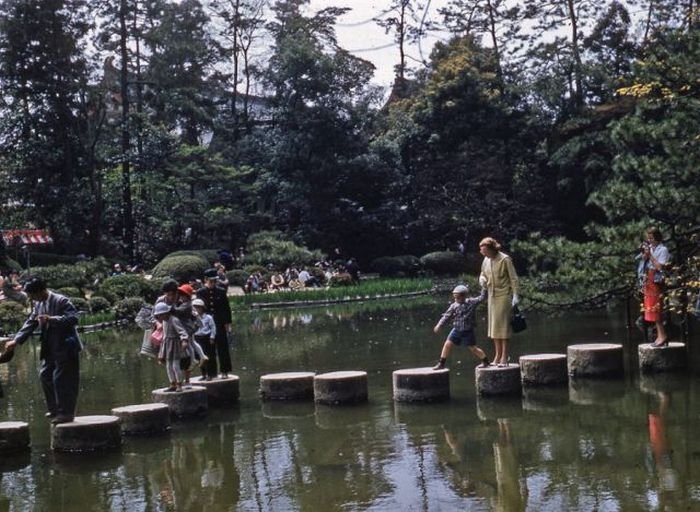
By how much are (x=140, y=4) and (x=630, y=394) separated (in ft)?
116

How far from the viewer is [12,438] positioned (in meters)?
8.68

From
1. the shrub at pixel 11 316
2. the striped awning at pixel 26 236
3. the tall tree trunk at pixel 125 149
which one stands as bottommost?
the shrub at pixel 11 316

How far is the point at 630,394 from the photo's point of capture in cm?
989

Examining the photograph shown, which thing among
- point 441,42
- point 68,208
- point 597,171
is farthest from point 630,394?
point 441,42

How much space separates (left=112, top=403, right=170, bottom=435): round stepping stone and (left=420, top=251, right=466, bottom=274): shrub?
29.0m

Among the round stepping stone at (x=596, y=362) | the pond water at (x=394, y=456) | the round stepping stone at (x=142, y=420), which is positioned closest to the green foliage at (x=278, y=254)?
the pond water at (x=394, y=456)

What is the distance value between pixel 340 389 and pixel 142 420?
2251 millimetres

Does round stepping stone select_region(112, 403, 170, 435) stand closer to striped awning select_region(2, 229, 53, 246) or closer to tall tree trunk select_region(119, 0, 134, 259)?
tall tree trunk select_region(119, 0, 134, 259)

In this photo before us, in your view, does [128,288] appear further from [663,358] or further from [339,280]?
[663,358]

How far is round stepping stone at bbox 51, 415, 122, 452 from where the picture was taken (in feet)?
27.8

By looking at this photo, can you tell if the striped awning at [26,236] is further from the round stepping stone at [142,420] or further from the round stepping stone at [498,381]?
the round stepping stone at [498,381]

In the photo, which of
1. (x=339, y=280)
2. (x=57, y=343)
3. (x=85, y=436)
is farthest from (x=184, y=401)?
(x=339, y=280)

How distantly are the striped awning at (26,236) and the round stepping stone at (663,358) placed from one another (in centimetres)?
3122

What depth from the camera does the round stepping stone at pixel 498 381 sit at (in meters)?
10.2
